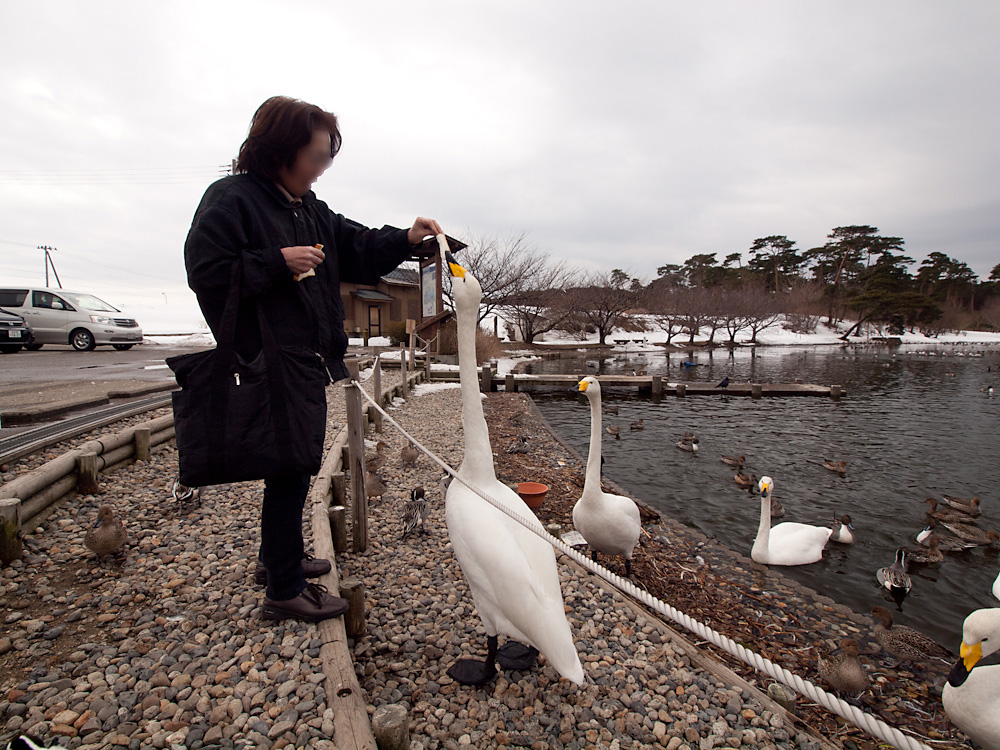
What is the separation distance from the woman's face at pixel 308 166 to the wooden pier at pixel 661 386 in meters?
Answer: 12.9

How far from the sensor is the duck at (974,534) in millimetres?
5680

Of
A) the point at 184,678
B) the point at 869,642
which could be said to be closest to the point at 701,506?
the point at 869,642

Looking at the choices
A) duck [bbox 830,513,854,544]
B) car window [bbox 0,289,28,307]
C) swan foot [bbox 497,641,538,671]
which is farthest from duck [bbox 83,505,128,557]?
car window [bbox 0,289,28,307]

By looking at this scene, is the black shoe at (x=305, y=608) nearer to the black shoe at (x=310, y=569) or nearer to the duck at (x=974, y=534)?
the black shoe at (x=310, y=569)

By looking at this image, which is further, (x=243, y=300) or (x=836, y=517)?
(x=836, y=517)

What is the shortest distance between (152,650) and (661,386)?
15.6 m

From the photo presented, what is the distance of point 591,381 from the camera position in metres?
4.96

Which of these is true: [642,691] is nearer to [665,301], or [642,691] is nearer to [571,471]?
[571,471]

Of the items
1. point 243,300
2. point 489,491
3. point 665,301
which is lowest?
point 489,491

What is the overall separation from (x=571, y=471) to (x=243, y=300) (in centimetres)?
631

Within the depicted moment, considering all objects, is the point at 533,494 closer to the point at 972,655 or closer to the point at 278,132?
the point at 972,655

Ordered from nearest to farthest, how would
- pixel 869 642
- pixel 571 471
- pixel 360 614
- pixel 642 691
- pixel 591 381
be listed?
1. pixel 642 691
2. pixel 360 614
3. pixel 869 642
4. pixel 591 381
5. pixel 571 471

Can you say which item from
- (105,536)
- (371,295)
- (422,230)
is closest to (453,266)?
(422,230)

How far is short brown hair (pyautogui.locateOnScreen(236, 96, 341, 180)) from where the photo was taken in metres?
1.87
